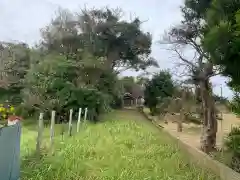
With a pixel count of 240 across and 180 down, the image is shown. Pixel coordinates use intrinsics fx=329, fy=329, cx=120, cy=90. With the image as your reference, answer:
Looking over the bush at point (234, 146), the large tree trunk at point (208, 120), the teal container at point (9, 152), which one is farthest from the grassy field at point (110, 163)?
the large tree trunk at point (208, 120)

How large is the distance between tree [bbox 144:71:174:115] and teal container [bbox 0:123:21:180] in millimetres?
19806

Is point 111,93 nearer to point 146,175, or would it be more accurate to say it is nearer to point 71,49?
point 71,49

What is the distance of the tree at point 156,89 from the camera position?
77.9 ft

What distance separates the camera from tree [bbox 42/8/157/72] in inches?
746

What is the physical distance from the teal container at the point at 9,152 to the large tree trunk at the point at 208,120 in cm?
661

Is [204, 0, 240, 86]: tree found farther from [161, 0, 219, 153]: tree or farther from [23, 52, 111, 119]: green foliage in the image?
[23, 52, 111, 119]: green foliage

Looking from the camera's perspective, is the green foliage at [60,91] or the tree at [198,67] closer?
the tree at [198,67]

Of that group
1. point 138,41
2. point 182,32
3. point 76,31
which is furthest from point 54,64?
point 138,41

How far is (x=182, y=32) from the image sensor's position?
9.88 metres

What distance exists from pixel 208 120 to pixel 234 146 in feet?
17.4

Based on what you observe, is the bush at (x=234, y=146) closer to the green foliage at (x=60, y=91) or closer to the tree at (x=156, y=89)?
the green foliage at (x=60, y=91)

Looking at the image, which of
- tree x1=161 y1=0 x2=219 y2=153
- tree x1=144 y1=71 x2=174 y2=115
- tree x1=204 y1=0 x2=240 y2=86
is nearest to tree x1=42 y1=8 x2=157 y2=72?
tree x1=144 y1=71 x2=174 y2=115

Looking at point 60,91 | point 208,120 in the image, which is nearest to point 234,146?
point 208,120

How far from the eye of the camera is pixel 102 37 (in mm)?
20922
